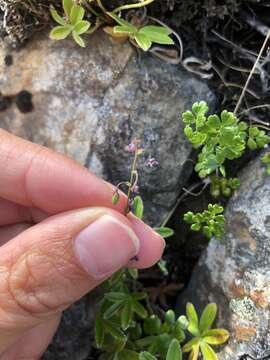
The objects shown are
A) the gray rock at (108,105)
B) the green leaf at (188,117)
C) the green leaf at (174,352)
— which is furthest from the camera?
the gray rock at (108,105)

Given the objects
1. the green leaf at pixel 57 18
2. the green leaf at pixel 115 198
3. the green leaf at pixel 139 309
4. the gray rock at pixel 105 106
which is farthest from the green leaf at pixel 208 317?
the green leaf at pixel 57 18

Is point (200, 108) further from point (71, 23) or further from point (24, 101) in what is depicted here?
point (24, 101)

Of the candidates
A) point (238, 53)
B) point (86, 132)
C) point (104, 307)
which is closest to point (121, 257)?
point (104, 307)

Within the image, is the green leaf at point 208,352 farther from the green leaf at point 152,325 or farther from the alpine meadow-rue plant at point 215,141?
the alpine meadow-rue plant at point 215,141

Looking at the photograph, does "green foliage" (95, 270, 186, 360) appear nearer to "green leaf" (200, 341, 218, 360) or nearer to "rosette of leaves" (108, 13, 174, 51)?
"green leaf" (200, 341, 218, 360)

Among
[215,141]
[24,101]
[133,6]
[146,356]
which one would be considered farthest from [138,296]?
[133,6]

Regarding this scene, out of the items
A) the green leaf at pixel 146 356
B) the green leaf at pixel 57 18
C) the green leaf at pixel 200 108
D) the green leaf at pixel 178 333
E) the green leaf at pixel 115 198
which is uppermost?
the green leaf at pixel 57 18
